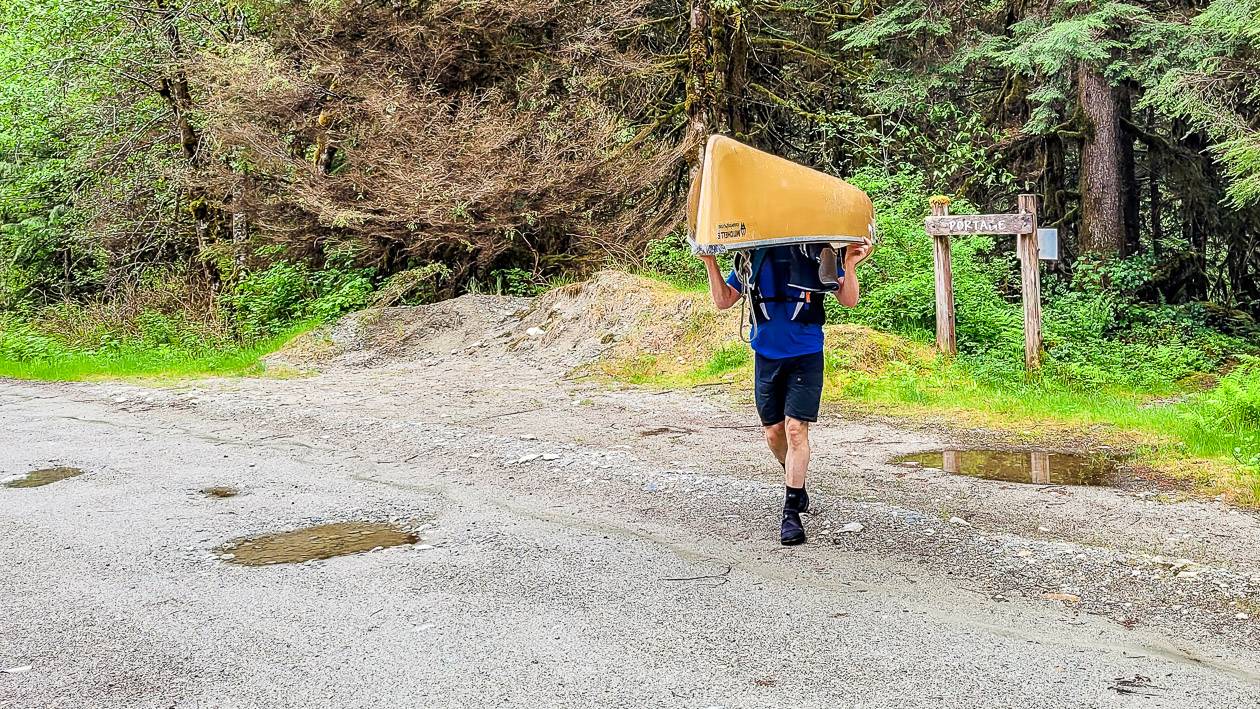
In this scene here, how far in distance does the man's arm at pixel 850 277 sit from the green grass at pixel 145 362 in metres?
11.3

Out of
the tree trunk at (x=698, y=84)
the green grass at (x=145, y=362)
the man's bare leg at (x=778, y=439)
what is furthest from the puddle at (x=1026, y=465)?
the tree trunk at (x=698, y=84)

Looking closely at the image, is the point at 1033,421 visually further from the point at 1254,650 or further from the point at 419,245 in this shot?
the point at 419,245

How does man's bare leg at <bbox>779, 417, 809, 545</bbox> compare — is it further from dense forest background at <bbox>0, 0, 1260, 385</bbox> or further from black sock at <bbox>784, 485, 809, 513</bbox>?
dense forest background at <bbox>0, 0, 1260, 385</bbox>

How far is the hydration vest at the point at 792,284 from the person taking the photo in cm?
595

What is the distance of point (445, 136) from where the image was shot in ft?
58.2

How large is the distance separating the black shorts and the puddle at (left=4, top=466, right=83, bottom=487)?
563 centimetres

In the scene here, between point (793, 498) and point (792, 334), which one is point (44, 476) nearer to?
point (793, 498)

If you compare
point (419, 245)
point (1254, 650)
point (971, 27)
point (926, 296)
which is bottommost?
point (1254, 650)

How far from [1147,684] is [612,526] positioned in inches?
124

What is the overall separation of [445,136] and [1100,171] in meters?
10.6

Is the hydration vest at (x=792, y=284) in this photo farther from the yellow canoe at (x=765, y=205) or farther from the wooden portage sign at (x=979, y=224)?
the wooden portage sign at (x=979, y=224)

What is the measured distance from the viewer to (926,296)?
13.4m

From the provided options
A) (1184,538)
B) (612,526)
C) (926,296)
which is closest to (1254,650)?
(1184,538)

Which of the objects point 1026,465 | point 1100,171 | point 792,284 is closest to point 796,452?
point 792,284
